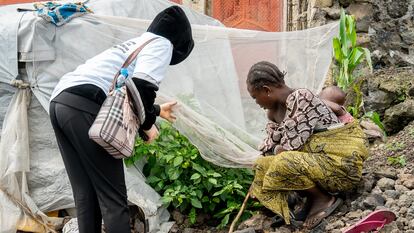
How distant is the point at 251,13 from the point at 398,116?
126 inches

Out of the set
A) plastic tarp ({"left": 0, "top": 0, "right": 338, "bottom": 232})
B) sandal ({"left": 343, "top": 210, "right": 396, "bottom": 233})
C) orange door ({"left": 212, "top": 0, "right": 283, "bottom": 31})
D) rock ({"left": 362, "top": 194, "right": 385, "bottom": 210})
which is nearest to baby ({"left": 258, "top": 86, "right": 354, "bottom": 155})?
plastic tarp ({"left": 0, "top": 0, "right": 338, "bottom": 232})

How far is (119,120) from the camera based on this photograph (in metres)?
3.10

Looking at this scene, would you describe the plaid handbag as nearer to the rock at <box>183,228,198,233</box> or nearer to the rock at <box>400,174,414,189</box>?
the rock at <box>183,228,198,233</box>

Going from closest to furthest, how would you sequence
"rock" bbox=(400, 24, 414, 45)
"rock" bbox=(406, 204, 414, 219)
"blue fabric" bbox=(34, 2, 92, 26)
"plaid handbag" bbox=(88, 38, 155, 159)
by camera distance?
"plaid handbag" bbox=(88, 38, 155, 159)
"rock" bbox=(406, 204, 414, 219)
"blue fabric" bbox=(34, 2, 92, 26)
"rock" bbox=(400, 24, 414, 45)

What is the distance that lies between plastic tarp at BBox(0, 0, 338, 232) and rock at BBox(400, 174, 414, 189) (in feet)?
3.36

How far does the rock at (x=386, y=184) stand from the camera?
158 inches

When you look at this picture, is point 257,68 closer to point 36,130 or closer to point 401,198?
point 401,198

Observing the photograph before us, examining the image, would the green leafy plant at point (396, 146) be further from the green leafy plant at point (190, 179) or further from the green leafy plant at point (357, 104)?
the green leafy plant at point (190, 179)

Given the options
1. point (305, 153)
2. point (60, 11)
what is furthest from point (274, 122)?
point (60, 11)

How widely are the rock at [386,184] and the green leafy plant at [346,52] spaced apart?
1.46 meters

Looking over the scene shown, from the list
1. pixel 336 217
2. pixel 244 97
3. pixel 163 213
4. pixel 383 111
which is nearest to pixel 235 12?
pixel 383 111

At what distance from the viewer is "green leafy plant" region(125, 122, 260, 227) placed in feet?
15.1

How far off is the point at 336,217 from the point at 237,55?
164 centimetres

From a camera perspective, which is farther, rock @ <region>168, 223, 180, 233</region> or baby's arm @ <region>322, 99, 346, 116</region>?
rock @ <region>168, 223, 180, 233</region>
